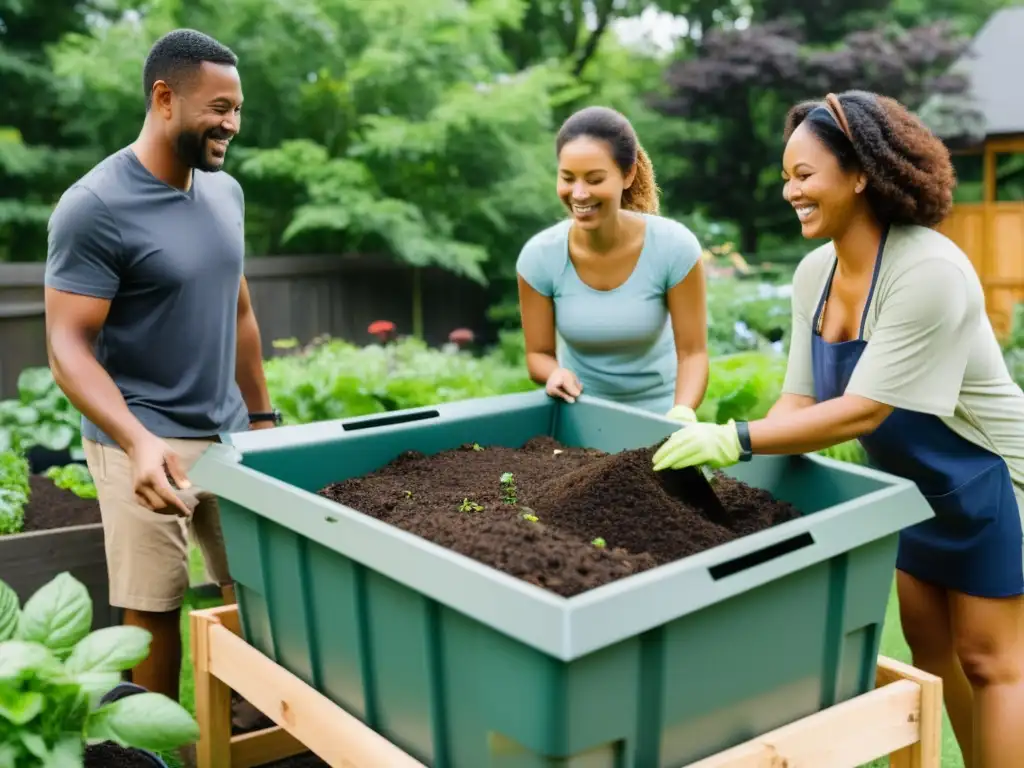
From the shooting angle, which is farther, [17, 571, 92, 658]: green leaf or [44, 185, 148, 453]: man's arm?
[44, 185, 148, 453]: man's arm

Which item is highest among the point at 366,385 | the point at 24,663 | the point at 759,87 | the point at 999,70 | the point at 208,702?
the point at 999,70

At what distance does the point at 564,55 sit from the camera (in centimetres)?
1239

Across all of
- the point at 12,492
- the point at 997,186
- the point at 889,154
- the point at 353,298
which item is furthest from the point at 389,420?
the point at 997,186

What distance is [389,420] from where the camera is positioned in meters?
2.28

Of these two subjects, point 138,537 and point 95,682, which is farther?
point 138,537

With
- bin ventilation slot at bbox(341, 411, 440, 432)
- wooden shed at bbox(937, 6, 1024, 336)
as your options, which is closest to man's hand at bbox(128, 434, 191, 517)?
bin ventilation slot at bbox(341, 411, 440, 432)

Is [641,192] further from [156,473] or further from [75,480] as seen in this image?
[75,480]

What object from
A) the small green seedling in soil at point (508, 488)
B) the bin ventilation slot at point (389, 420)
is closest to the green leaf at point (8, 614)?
the bin ventilation slot at point (389, 420)

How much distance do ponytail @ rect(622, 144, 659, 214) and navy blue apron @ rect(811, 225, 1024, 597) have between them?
895mm

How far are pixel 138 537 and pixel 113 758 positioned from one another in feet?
1.72

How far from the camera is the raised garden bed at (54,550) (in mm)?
2932

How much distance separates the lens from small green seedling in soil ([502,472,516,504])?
193 cm

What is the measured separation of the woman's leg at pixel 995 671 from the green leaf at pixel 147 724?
145cm

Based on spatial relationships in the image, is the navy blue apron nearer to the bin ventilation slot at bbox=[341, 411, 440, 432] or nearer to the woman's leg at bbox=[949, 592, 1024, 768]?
the woman's leg at bbox=[949, 592, 1024, 768]
